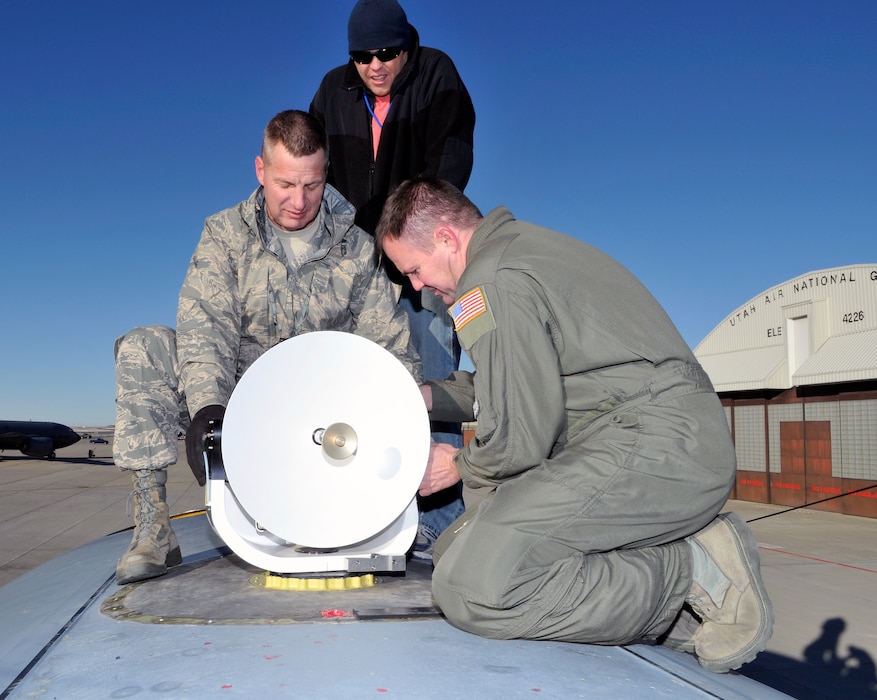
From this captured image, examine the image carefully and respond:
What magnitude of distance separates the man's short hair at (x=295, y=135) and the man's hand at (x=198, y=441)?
1100mm

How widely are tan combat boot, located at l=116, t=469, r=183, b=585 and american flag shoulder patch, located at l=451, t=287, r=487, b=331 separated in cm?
117

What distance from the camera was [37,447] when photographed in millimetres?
35219

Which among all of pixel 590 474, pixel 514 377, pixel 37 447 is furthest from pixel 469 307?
pixel 37 447

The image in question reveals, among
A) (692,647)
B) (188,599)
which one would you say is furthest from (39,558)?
(692,647)

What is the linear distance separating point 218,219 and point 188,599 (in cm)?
166

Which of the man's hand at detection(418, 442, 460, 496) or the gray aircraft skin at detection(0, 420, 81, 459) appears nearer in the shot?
the man's hand at detection(418, 442, 460, 496)

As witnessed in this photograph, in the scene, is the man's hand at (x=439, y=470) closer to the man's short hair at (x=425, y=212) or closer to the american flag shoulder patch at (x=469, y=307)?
the american flag shoulder patch at (x=469, y=307)

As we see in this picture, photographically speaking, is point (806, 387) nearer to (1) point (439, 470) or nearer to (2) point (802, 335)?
(2) point (802, 335)

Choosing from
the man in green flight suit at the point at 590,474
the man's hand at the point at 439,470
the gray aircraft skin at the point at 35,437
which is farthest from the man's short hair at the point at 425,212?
the gray aircraft skin at the point at 35,437

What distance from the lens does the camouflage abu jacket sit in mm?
3145

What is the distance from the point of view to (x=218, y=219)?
3.24 meters

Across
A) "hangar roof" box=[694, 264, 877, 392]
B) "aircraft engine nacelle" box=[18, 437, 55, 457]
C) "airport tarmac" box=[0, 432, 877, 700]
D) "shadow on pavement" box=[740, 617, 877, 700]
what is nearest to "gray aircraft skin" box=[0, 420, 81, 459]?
"aircraft engine nacelle" box=[18, 437, 55, 457]

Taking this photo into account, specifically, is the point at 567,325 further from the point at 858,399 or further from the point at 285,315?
the point at 858,399

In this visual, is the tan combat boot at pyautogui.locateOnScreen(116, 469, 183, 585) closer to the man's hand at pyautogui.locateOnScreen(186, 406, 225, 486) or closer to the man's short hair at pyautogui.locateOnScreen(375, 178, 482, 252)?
the man's hand at pyautogui.locateOnScreen(186, 406, 225, 486)
